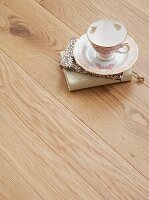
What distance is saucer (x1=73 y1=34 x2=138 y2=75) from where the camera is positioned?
905mm

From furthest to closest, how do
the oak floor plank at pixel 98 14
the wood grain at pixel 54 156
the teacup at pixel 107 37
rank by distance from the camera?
the oak floor plank at pixel 98 14 < the teacup at pixel 107 37 < the wood grain at pixel 54 156

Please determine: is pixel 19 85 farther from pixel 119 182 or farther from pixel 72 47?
pixel 119 182

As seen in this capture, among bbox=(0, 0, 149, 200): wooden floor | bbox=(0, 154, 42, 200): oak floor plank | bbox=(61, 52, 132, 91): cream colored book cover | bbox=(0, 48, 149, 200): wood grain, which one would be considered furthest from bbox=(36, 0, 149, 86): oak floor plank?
bbox=(0, 154, 42, 200): oak floor plank

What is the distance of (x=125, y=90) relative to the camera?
92cm

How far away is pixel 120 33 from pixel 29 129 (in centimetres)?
32

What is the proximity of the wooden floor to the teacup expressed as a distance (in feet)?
0.25

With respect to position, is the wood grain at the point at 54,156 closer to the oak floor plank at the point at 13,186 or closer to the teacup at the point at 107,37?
the oak floor plank at the point at 13,186

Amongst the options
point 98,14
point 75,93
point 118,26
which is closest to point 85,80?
point 75,93

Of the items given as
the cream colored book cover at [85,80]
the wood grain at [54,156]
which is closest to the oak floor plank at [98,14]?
the cream colored book cover at [85,80]

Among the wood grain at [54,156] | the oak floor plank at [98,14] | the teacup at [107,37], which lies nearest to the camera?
the wood grain at [54,156]

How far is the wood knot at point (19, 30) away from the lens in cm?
105

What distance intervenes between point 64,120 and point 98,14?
356 mm

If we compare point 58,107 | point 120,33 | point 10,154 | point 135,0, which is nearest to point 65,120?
point 58,107

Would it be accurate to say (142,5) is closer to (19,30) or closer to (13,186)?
(19,30)
